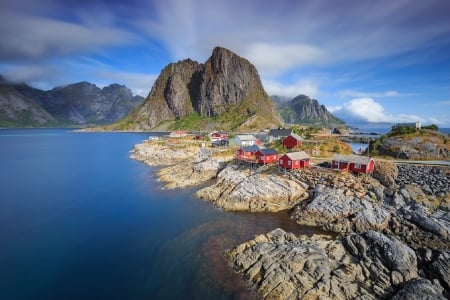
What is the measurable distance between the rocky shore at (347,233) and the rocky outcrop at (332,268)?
7cm

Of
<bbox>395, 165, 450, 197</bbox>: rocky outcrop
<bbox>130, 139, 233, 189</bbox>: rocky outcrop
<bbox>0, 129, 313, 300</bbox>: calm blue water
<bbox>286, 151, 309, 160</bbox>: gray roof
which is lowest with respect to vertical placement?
<bbox>0, 129, 313, 300</bbox>: calm blue water

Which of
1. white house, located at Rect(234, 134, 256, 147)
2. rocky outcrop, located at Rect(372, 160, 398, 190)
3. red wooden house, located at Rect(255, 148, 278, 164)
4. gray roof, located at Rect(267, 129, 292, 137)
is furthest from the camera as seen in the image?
gray roof, located at Rect(267, 129, 292, 137)

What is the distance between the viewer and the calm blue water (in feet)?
Result: 66.1

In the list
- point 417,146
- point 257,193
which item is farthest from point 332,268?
point 417,146

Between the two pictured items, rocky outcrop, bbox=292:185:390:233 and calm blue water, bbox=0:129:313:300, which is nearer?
calm blue water, bbox=0:129:313:300

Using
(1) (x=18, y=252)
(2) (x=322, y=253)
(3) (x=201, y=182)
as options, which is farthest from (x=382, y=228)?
(1) (x=18, y=252)

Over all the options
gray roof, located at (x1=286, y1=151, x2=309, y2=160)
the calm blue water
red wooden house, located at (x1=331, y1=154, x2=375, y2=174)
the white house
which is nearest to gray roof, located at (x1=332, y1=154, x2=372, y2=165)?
red wooden house, located at (x1=331, y1=154, x2=375, y2=174)

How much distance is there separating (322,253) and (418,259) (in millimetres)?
8134

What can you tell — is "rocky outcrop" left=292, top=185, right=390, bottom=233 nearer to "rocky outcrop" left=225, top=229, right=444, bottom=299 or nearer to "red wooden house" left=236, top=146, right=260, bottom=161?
"rocky outcrop" left=225, top=229, right=444, bottom=299

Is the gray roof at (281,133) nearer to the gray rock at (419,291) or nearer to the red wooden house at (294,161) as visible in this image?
the red wooden house at (294,161)

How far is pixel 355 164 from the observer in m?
39.1

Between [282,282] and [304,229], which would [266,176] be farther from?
[282,282]

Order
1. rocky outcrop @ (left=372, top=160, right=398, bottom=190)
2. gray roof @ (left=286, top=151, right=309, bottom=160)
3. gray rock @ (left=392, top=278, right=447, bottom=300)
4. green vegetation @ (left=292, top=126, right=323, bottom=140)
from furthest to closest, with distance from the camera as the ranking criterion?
green vegetation @ (left=292, top=126, right=323, bottom=140) < gray roof @ (left=286, top=151, right=309, bottom=160) < rocky outcrop @ (left=372, top=160, right=398, bottom=190) < gray rock @ (left=392, top=278, right=447, bottom=300)

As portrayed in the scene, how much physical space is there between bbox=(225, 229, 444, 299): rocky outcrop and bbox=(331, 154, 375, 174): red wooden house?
59.5 feet
